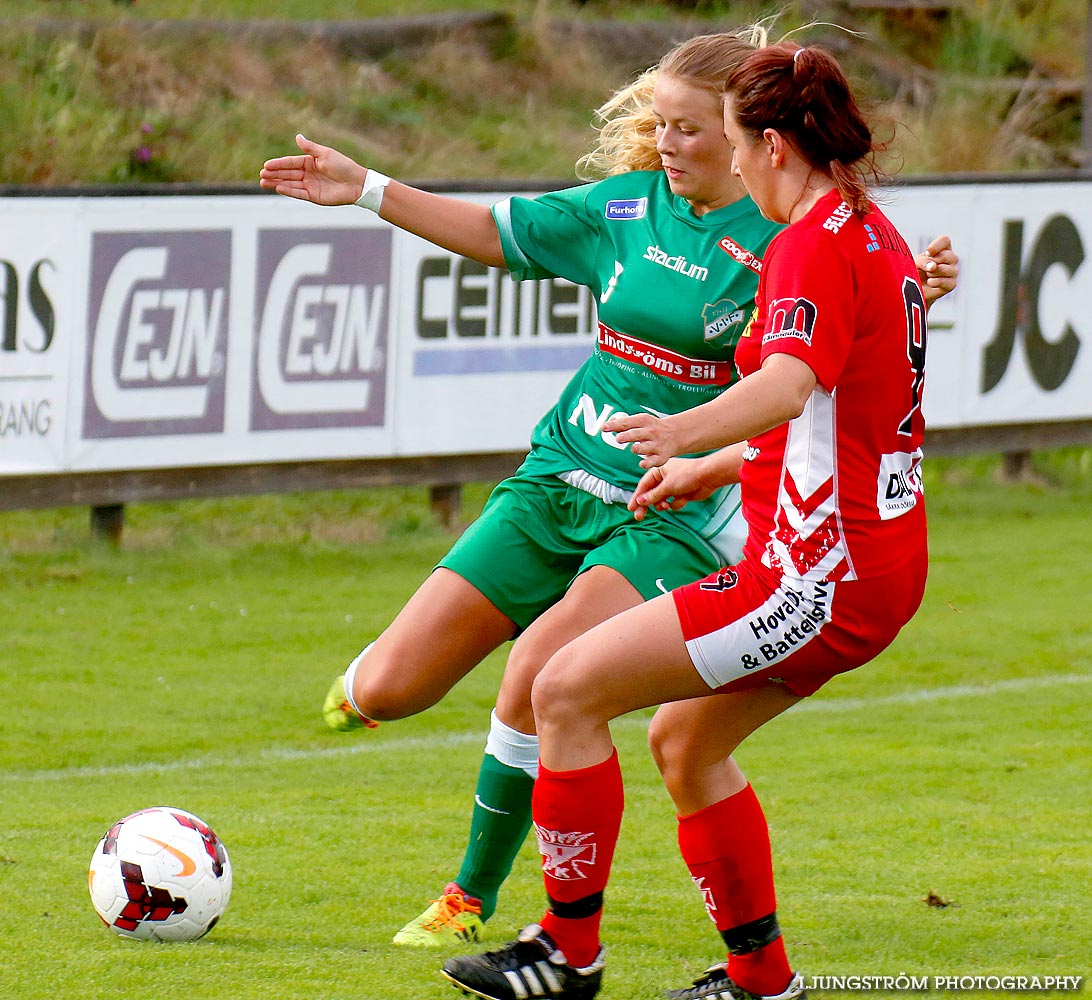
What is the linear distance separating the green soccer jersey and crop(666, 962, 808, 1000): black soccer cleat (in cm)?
105

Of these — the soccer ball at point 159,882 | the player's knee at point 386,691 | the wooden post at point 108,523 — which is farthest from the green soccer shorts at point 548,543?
the wooden post at point 108,523

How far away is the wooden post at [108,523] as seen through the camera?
952cm

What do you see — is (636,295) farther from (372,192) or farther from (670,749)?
(670,749)

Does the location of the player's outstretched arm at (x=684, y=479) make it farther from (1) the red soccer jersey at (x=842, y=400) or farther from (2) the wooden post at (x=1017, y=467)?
(2) the wooden post at (x=1017, y=467)

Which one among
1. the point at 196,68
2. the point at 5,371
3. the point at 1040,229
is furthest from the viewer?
the point at 196,68

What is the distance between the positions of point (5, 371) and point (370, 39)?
9.40 m

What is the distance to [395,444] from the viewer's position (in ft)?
32.1

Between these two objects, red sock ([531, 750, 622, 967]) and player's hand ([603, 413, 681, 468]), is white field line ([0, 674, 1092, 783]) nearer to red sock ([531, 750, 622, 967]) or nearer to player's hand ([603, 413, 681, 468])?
red sock ([531, 750, 622, 967])

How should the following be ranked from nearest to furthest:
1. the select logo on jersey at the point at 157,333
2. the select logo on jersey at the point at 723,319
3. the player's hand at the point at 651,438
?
1. the player's hand at the point at 651,438
2. the select logo on jersey at the point at 723,319
3. the select logo on jersey at the point at 157,333

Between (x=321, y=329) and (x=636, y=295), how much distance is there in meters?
5.16

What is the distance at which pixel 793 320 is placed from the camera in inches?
133

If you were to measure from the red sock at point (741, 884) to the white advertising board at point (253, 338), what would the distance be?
5.50m

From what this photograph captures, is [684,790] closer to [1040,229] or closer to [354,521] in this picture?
[354,521]

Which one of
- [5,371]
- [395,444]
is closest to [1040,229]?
[395,444]
